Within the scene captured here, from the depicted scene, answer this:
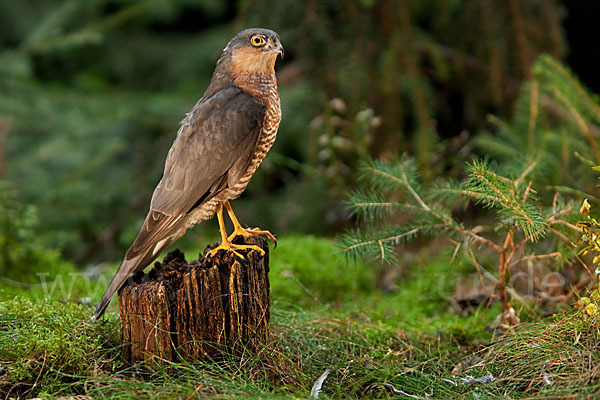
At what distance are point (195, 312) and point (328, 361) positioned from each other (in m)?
0.60

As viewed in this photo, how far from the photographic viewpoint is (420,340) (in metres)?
3.16

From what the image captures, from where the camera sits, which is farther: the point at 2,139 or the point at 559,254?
the point at 2,139

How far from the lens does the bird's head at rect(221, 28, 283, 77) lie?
298 cm

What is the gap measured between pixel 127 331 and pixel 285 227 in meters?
3.48

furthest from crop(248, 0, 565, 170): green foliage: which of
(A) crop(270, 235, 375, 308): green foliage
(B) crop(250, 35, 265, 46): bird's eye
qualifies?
(B) crop(250, 35, 265, 46): bird's eye

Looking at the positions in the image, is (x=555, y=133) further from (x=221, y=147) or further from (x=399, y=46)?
(x=221, y=147)

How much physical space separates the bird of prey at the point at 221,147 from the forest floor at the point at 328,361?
43 centimetres

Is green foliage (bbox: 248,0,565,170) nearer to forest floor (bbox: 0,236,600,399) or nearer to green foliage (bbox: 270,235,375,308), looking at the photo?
green foliage (bbox: 270,235,375,308)

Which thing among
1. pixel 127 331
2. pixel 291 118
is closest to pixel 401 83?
pixel 291 118

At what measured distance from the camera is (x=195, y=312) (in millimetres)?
2600

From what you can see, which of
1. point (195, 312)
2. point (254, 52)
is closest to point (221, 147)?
point (254, 52)

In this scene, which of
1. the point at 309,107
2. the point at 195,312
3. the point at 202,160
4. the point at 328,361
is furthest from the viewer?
the point at 309,107

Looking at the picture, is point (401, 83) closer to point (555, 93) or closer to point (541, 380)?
point (555, 93)

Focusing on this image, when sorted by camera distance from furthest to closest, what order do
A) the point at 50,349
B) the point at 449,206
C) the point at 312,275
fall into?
the point at 312,275, the point at 449,206, the point at 50,349
